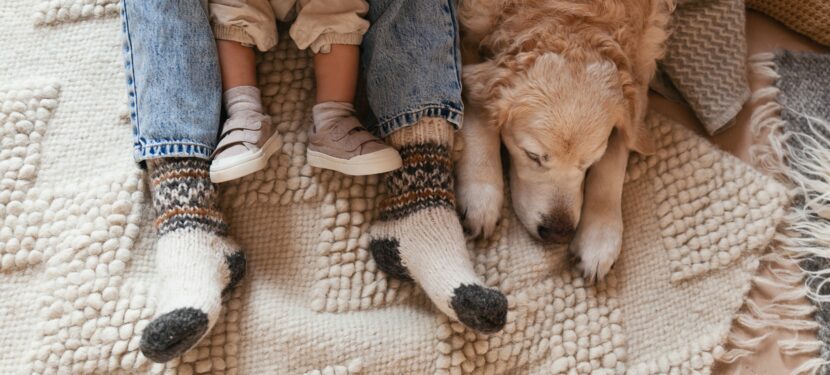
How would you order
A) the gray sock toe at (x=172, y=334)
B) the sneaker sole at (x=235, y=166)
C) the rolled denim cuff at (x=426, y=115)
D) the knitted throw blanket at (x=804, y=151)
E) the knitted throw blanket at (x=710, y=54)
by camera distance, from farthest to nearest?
the knitted throw blanket at (x=710, y=54) → the knitted throw blanket at (x=804, y=151) → the rolled denim cuff at (x=426, y=115) → the sneaker sole at (x=235, y=166) → the gray sock toe at (x=172, y=334)

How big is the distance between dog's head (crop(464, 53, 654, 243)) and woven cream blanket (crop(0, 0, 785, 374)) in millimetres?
114

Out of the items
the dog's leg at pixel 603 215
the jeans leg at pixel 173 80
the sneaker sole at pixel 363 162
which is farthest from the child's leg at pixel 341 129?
the dog's leg at pixel 603 215

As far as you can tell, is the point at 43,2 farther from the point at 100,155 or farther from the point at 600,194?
the point at 600,194

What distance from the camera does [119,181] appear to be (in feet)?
5.01

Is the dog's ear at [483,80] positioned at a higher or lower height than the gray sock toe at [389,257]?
Answer: higher

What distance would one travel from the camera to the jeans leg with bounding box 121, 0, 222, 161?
1.42 meters

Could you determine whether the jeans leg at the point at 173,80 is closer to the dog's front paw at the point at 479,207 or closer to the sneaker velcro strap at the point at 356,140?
the sneaker velcro strap at the point at 356,140

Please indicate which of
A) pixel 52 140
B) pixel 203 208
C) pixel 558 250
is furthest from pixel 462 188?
pixel 52 140

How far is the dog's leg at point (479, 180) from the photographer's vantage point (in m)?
1.56

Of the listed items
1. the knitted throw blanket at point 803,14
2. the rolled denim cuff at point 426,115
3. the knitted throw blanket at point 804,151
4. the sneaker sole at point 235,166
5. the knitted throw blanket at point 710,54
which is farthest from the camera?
the knitted throw blanket at point 803,14

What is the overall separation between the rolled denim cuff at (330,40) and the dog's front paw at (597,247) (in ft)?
2.18

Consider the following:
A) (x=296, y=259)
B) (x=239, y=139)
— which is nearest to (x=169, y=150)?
(x=239, y=139)

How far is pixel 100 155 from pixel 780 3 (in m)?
1.73

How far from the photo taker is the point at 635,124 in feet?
5.14
